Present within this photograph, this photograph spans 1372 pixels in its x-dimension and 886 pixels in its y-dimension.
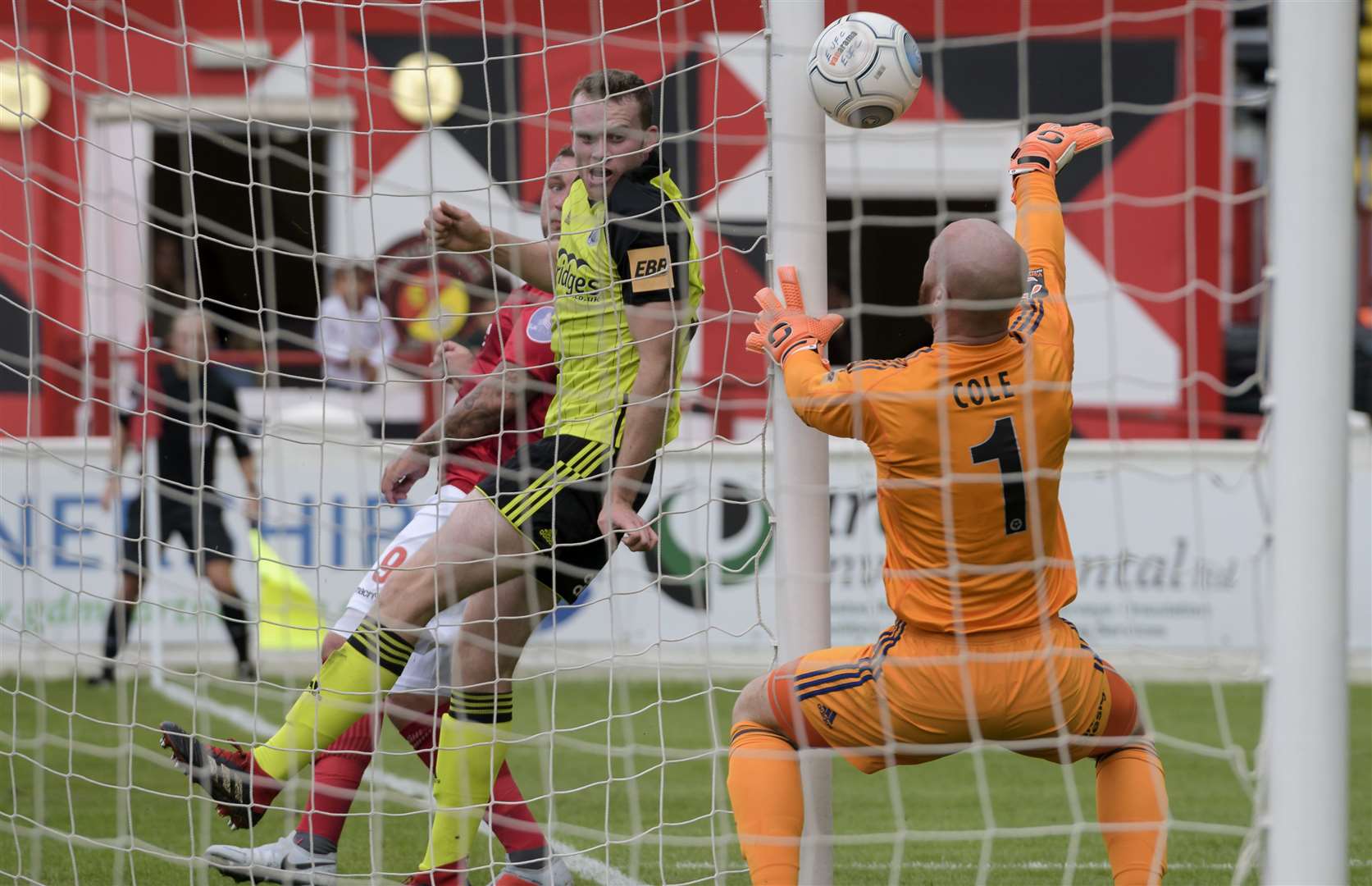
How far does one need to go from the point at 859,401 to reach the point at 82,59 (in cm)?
946

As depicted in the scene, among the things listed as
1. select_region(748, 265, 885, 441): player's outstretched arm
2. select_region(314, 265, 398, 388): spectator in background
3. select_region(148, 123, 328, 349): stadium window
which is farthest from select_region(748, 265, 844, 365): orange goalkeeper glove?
select_region(148, 123, 328, 349): stadium window

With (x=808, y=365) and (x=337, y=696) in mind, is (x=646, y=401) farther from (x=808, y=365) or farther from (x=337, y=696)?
(x=337, y=696)

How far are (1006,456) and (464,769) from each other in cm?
158

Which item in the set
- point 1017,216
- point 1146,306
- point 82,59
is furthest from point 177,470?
point 1146,306

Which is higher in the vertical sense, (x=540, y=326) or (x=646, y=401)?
(x=540, y=326)

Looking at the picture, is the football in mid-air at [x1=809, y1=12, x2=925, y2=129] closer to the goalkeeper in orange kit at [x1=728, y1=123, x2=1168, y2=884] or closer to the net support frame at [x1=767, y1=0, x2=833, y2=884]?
the net support frame at [x1=767, y1=0, x2=833, y2=884]

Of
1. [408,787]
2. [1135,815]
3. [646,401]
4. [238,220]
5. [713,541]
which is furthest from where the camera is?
[238,220]

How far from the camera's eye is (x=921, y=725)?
9.84 feet

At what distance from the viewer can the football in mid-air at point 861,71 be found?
3.16 meters

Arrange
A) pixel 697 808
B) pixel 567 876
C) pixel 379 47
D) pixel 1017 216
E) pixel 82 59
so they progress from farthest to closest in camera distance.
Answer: pixel 379 47, pixel 82 59, pixel 697 808, pixel 567 876, pixel 1017 216

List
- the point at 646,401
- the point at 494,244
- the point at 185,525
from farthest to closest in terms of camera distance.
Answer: the point at 185,525 < the point at 494,244 < the point at 646,401

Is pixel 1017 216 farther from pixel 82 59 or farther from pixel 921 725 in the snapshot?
pixel 82 59

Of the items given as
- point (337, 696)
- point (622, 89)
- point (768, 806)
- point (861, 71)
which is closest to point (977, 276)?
point (861, 71)

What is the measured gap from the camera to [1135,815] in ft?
10.3
